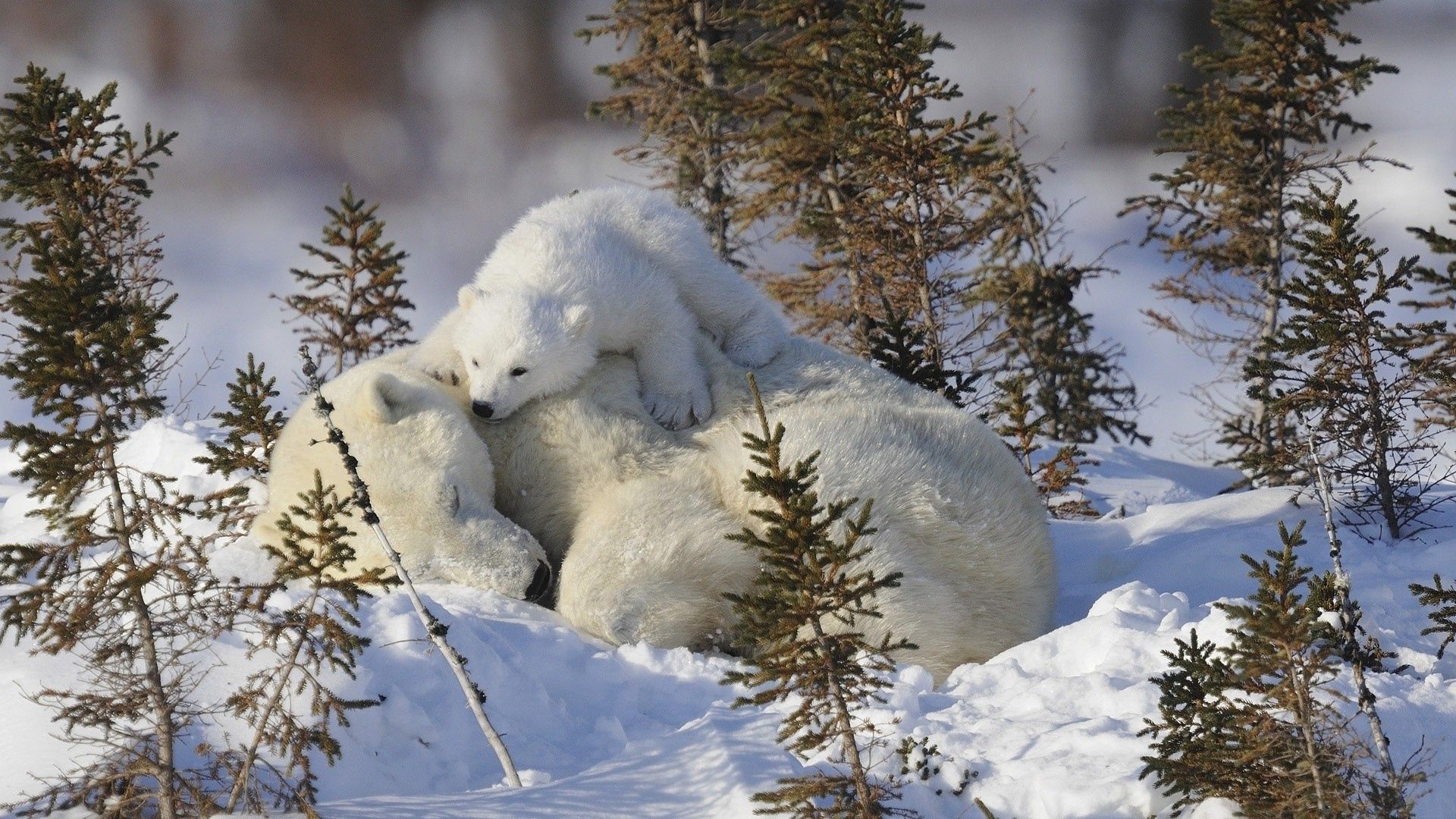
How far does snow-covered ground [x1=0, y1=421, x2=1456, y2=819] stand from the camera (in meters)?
3.22

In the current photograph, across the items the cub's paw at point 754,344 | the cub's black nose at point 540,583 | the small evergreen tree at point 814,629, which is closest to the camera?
the small evergreen tree at point 814,629

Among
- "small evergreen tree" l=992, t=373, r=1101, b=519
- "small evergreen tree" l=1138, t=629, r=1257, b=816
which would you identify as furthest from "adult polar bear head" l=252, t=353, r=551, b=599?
"small evergreen tree" l=992, t=373, r=1101, b=519

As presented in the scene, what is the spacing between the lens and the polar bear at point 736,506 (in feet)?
16.2

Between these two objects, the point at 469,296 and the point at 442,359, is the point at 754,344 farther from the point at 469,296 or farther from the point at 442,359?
the point at 442,359

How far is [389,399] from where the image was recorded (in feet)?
17.2

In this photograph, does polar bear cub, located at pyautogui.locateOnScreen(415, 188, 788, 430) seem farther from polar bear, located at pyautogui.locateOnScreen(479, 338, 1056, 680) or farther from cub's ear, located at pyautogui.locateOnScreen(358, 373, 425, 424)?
cub's ear, located at pyautogui.locateOnScreen(358, 373, 425, 424)

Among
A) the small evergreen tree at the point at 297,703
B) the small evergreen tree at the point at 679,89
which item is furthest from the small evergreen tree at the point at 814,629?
the small evergreen tree at the point at 679,89

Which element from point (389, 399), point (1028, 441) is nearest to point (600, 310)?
point (389, 399)

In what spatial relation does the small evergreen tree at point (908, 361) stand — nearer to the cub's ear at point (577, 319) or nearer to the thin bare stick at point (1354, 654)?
the cub's ear at point (577, 319)

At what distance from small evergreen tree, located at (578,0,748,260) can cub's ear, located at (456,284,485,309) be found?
9.83 meters

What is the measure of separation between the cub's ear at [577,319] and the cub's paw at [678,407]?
1.49ft

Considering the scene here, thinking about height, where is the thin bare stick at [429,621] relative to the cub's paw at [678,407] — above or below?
below

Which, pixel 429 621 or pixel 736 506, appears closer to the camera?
pixel 429 621

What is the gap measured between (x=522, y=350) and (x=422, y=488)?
32.3 inches
